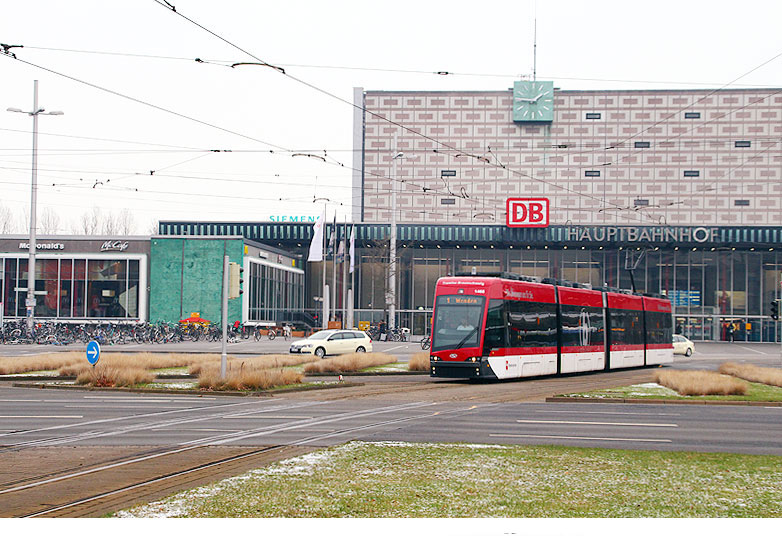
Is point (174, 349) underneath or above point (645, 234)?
underneath

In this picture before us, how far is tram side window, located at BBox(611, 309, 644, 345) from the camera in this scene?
37.1 metres

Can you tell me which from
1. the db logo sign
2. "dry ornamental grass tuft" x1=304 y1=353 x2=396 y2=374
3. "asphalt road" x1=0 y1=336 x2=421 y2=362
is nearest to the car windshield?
"asphalt road" x1=0 y1=336 x2=421 y2=362

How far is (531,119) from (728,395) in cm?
9226

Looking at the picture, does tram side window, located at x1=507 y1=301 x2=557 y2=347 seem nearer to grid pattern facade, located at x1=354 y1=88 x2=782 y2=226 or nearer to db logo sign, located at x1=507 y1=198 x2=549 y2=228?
db logo sign, located at x1=507 y1=198 x2=549 y2=228

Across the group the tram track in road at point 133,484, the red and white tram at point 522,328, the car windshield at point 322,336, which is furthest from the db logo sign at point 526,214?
the tram track in road at point 133,484

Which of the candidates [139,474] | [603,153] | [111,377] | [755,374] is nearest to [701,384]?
[755,374]

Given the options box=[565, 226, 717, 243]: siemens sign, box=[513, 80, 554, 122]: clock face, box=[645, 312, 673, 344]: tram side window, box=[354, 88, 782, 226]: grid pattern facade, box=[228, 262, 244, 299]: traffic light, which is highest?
box=[513, 80, 554, 122]: clock face

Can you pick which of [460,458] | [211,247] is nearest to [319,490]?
[460,458]

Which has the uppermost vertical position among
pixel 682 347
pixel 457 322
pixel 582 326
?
pixel 457 322

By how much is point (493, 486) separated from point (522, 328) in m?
19.8

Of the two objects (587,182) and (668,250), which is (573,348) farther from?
(587,182)

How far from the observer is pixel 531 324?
30000 mm

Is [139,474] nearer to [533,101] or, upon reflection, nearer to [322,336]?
[322,336]

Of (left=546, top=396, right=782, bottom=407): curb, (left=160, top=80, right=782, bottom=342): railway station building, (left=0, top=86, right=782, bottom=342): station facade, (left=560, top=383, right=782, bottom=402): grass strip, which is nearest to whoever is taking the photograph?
(left=546, top=396, right=782, bottom=407): curb
